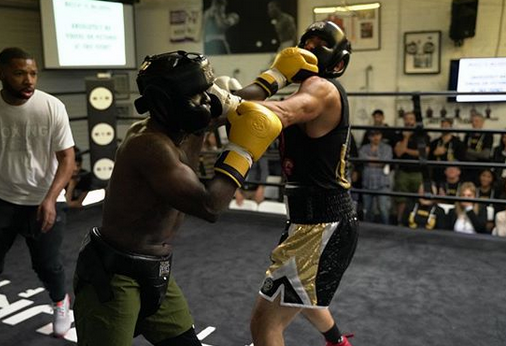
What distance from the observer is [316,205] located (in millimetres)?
1739

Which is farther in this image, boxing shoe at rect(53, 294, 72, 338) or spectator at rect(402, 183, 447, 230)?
spectator at rect(402, 183, 447, 230)

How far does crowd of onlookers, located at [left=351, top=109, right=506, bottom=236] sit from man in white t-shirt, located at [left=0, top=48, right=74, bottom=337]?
2.78 m

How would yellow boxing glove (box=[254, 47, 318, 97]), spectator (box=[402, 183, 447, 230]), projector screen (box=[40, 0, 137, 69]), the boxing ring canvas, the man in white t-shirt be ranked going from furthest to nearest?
projector screen (box=[40, 0, 137, 69]) → spectator (box=[402, 183, 447, 230]) → the boxing ring canvas → the man in white t-shirt → yellow boxing glove (box=[254, 47, 318, 97])

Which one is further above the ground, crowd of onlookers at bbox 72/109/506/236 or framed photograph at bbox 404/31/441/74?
framed photograph at bbox 404/31/441/74

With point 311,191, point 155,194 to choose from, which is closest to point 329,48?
point 311,191

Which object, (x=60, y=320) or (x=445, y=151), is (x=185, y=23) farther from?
(x=60, y=320)

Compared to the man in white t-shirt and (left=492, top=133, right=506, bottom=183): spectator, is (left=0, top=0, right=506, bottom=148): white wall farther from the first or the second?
the man in white t-shirt

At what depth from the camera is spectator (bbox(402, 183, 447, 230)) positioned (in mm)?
4379

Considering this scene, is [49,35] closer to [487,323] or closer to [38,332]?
[38,332]

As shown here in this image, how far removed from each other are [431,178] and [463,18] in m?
1.57

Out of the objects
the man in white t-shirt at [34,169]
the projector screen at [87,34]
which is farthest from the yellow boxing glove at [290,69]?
the projector screen at [87,34]

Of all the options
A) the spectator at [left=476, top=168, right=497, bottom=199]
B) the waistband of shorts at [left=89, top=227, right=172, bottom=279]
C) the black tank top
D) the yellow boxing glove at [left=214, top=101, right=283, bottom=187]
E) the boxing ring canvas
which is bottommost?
the boxing ring canvas

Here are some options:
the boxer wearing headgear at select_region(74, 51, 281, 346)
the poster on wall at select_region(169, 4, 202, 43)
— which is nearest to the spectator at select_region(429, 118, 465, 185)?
the poster on wall at select_region(169, 4, 202, 43)

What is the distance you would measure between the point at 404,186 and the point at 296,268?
347cm
